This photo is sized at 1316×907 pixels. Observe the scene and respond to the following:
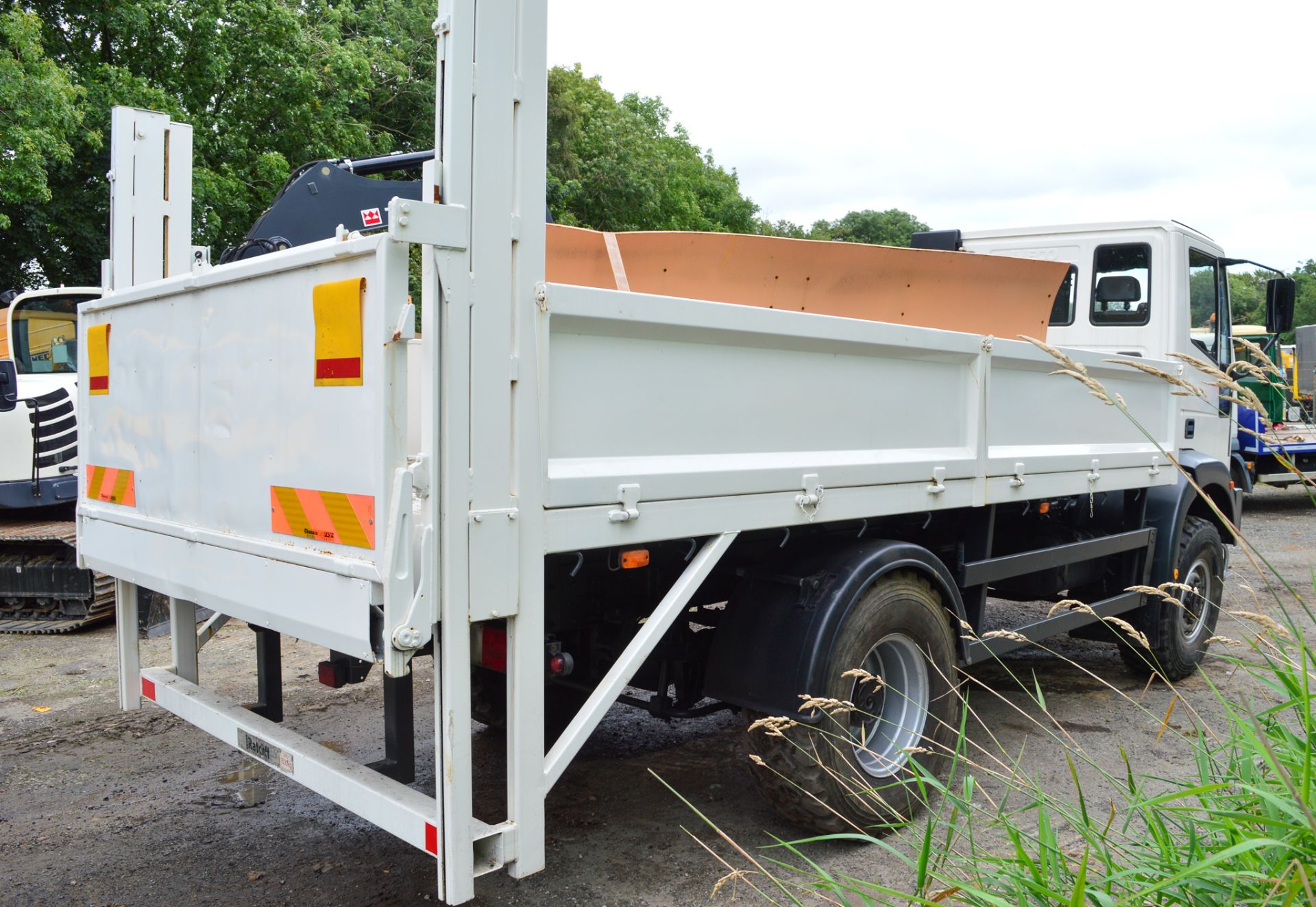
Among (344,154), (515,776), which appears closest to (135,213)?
(515,776)

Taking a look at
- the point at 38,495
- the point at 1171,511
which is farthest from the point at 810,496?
the point at 38,495

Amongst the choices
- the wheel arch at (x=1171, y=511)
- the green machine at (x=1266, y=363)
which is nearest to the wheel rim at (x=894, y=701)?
the green machine at (x=1266, y=363)

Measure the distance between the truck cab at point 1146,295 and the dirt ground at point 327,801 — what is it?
1.55 m

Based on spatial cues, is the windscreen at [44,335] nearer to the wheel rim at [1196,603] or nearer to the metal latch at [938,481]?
the metal latch at [938,481]

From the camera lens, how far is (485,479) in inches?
99.8

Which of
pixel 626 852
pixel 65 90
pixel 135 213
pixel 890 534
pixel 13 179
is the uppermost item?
pixel 65 90

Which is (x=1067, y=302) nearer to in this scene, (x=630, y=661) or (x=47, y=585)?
(x=630, y=661)

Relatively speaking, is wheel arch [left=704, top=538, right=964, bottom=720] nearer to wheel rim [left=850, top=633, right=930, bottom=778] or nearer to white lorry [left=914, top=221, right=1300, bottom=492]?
wheel rim [left=850, top=633, right=930, bottom=778]

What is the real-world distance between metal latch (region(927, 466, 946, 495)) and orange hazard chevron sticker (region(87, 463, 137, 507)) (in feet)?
9.20

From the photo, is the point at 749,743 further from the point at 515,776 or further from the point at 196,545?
the point at 196,545

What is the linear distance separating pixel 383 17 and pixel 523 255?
19.2m

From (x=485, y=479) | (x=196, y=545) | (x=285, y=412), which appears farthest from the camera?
(x=196, y=545)

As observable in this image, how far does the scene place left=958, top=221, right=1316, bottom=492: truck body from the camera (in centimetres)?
593

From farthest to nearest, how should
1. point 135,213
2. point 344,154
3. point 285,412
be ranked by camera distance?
point 344,154
point 135,213
point 285,412
